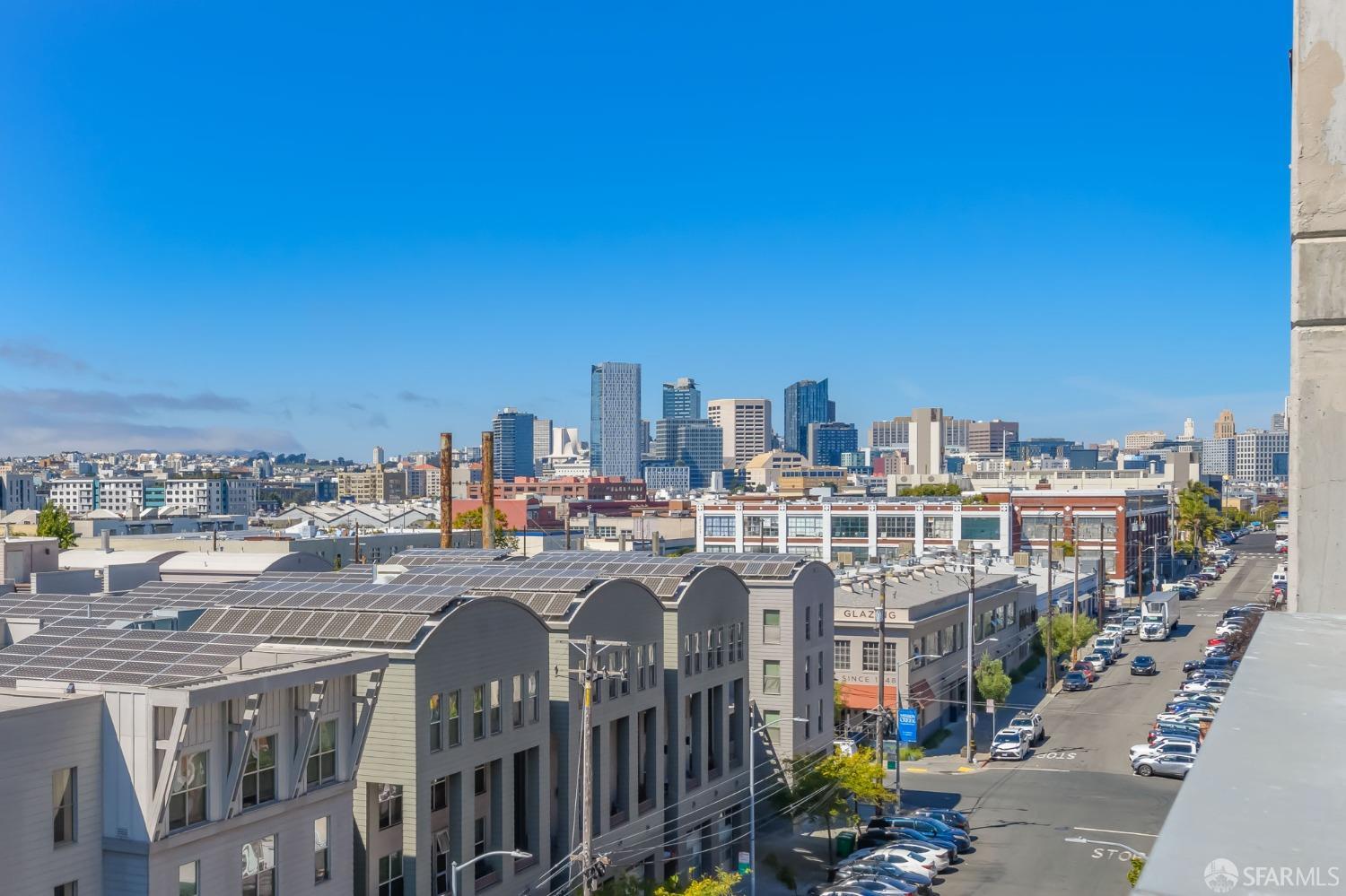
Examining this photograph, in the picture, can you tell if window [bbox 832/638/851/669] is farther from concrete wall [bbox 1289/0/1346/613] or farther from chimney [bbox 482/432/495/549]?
concrete wall [bbox 1289/0/1346/613]

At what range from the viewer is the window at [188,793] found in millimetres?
21969

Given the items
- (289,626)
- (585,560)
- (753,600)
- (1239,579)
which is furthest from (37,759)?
(1239,579)

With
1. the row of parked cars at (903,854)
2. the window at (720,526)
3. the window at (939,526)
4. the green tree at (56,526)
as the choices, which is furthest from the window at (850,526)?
the row of parked cars at (903,854)

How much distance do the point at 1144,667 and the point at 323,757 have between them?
7039cm

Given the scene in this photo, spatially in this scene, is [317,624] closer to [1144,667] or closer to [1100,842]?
[1100,842]

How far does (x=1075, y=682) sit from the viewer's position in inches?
3157

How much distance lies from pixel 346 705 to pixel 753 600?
91.7 ft

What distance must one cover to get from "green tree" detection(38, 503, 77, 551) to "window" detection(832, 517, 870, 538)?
236ft

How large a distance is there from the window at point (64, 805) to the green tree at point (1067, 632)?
241 feet

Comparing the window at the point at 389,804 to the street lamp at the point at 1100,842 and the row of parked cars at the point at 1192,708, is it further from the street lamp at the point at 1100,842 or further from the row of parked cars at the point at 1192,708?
the street lamp at the point at 1100,842

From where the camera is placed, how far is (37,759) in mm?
20875

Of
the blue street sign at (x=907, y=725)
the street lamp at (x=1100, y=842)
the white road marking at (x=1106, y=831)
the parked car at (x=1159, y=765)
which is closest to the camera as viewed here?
the street lamp at (x=1100, y=842)

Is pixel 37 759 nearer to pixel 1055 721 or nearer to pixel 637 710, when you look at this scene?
pixel 637 710

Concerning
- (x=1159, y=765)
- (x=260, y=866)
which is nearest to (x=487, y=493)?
(x=1159, y=765)
